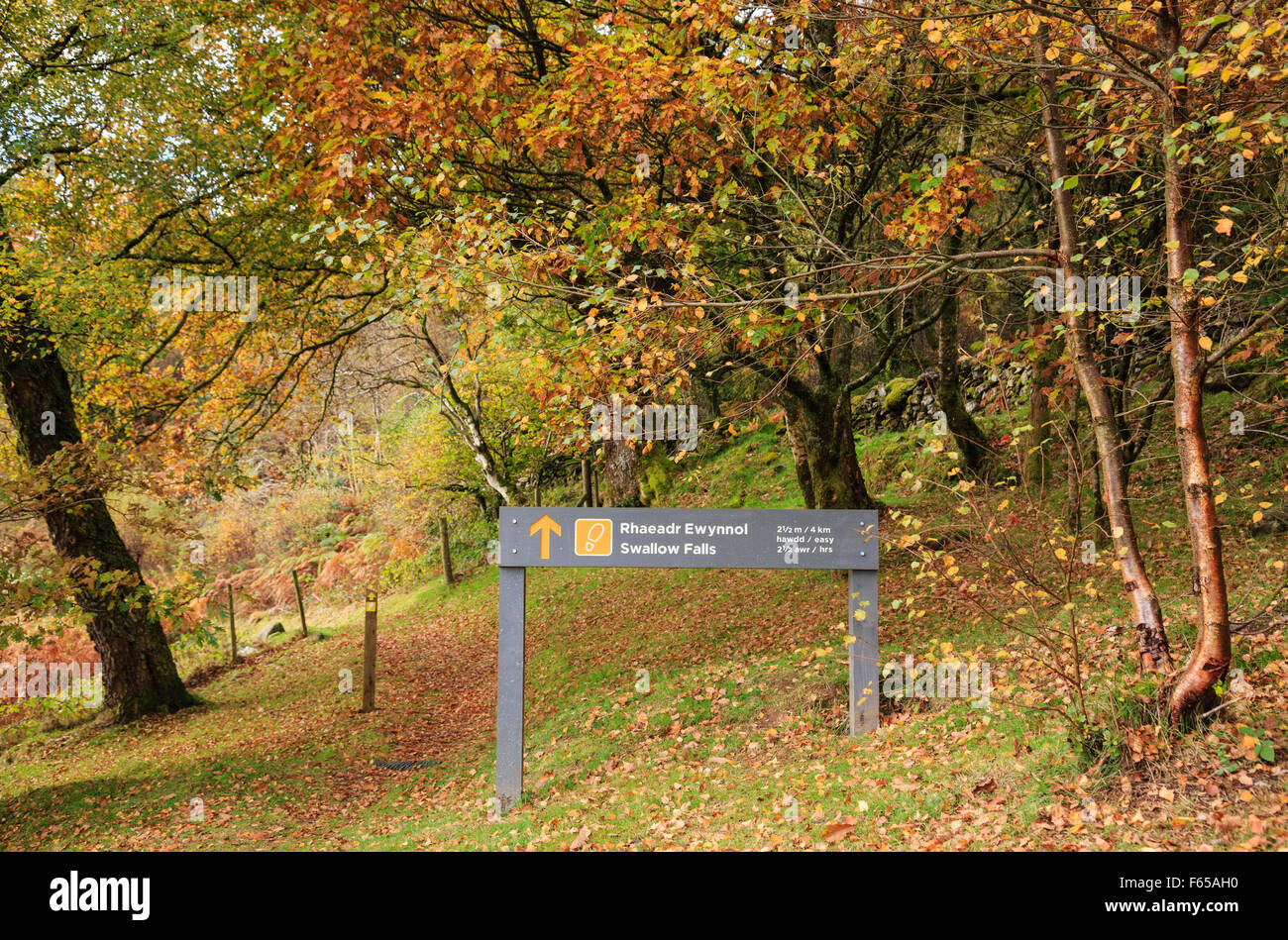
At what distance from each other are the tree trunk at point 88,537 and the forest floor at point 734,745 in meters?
0.62

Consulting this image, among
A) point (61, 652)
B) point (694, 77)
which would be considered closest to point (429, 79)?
point (694, 77)

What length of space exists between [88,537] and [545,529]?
8.21m

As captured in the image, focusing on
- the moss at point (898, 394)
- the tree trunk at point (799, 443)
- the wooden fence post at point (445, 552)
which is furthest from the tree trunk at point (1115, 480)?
the wooden fence post at point (445, 552)

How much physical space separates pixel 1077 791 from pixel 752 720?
3448 millimetres

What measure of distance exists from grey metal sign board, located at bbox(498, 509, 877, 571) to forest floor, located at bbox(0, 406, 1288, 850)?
0.84 meters

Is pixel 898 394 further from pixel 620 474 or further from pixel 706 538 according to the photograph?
pixel 706 538

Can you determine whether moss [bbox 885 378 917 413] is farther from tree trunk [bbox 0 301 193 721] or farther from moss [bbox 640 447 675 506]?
tree trunk [bbox 0 301 193 721]

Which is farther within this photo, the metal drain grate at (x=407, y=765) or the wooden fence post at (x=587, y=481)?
the wooden fence post at (x=587, y=481)

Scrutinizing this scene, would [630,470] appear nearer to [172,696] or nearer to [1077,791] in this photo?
[172,696]

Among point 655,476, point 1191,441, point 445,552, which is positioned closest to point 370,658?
point 445,552

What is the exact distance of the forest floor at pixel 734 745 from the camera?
4.89 metres

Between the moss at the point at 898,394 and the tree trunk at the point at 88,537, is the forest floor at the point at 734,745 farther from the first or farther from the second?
the moss at the point at 898,394

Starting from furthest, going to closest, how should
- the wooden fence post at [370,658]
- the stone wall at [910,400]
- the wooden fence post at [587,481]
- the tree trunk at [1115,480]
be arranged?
the wooden fence post at [587,481] → the stone wall at [910,400] → the wooden fence post at [370,658] → the tree trunk at [1115,480]
